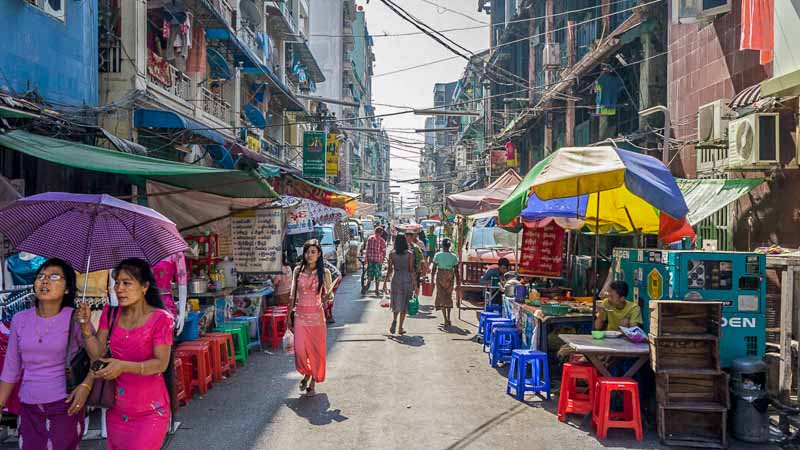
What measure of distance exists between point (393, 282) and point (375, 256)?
636cm

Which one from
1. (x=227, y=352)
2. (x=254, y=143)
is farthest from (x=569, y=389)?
(x=254, y=143)

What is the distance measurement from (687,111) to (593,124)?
1066cm

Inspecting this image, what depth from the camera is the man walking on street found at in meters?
18.2

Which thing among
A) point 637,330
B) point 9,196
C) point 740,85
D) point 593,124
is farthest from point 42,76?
point 593,124

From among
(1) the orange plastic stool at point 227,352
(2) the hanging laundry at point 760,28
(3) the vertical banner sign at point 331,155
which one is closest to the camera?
(1) the orange plastic stool at point 227,352

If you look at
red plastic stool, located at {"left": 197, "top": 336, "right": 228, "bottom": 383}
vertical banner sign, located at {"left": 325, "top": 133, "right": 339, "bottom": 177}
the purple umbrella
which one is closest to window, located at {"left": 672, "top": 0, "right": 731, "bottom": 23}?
red plastic stool, located at {"left": 197, "top": 336, "right": 228, "bottom": 383}

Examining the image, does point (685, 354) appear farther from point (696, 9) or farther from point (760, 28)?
point (696, 9)

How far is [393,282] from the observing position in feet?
40.1

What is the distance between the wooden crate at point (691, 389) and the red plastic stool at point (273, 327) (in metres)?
6.53

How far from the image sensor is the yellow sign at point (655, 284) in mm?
7219

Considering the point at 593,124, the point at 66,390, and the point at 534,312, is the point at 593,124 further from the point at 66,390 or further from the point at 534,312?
the point at 66,390

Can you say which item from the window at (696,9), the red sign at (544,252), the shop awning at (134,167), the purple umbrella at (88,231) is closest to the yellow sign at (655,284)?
the red sign at (544,252)

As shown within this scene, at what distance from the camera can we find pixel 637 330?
277 inches

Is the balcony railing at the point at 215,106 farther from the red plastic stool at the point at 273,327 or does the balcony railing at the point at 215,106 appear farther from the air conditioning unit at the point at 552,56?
the air conditioning unit at the point at 552,56
